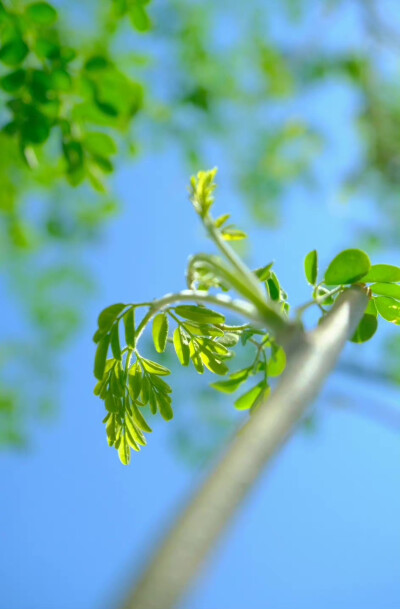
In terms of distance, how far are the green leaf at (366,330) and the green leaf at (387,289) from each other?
0.13 ft

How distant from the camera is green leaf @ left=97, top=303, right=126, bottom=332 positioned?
872mm

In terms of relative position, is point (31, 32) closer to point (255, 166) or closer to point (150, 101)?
point (150, 101)

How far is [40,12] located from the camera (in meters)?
1.60

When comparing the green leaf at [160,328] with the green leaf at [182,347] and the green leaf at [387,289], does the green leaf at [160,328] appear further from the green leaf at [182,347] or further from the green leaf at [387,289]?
the green leaf at [387,289]

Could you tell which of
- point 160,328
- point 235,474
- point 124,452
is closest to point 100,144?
point 160,328

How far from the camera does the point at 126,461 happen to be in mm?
938

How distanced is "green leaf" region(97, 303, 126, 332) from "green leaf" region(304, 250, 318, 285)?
0.95 feet

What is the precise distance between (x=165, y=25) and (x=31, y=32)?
4.58 m

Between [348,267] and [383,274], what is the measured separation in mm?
69

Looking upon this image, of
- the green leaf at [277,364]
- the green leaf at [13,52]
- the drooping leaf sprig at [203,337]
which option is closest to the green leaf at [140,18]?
the green leaf at [13,52]

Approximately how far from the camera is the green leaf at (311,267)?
36.3 inches

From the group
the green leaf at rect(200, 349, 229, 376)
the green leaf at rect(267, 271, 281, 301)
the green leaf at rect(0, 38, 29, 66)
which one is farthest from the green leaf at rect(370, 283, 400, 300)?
the green leaf at rect(0, 38, 29, 66)

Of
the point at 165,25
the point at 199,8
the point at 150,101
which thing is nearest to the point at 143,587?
the point at 150,101

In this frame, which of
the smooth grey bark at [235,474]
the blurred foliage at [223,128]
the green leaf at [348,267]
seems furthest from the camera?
the blurred foliage at [223,128]
